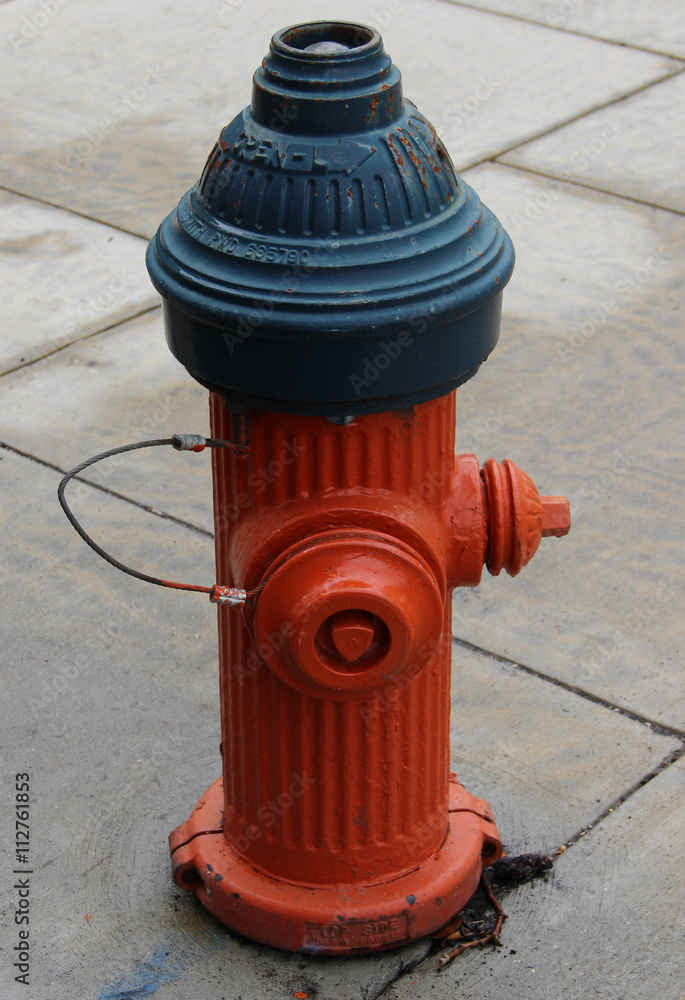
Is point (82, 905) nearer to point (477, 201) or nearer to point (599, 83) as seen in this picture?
point (477, 201)

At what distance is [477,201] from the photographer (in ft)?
7.03

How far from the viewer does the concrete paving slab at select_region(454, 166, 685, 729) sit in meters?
3.46

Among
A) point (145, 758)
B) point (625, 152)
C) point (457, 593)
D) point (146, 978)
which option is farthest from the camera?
point (625, 152)

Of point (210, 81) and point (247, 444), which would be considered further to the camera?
point (210, 81)

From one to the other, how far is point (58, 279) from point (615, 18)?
4859mm

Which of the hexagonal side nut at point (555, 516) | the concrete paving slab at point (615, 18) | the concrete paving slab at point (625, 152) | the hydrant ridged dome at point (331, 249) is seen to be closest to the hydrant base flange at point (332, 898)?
the hexagonal side nut at point (555, 516)

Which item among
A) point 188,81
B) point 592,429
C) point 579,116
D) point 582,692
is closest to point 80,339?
point 592,429

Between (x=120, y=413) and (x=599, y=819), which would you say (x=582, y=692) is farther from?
(x=120, y=413)

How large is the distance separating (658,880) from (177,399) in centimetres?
259

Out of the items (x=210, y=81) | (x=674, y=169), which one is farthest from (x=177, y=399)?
(x=210, y=81)

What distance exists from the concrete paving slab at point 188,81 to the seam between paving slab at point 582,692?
321 centimetres

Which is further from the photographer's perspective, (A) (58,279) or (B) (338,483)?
(A) (58,279)

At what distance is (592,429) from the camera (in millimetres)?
4391

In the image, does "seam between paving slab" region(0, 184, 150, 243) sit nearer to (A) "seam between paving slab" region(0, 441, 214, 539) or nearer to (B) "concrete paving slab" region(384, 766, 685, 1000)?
(A) "seam between paving slab" region(0, 441, 214, 539)
